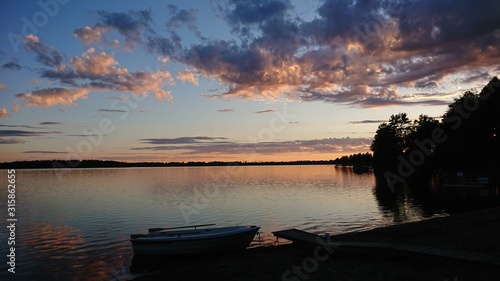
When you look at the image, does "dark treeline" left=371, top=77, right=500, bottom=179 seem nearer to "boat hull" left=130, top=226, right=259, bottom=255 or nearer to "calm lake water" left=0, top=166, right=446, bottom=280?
"calm lake water" left=0, top=166, right=446, bottom=280

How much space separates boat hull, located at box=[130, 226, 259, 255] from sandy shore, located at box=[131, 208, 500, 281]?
21.3 inches

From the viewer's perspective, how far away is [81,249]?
25453 mm

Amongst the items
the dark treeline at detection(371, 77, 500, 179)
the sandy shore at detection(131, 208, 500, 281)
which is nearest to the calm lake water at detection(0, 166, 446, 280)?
the sandy shore at detection(131, 208, 500, 281)

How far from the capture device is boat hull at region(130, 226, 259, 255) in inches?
882

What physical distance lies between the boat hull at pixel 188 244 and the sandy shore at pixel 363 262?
1.77ft

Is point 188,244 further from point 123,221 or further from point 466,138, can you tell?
point 466,138

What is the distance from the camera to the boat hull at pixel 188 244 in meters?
22.4

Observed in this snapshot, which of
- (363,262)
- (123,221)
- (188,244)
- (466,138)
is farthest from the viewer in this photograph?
(466,138)

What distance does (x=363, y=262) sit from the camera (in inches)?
650

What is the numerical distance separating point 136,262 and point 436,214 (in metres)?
29.6

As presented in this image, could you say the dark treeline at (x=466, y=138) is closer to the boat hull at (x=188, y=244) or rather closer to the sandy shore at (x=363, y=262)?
the sandy shore at (x=363, y=262)

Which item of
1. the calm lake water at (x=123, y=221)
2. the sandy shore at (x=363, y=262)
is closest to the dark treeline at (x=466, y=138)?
the calm lake water at (x=123, y=221)

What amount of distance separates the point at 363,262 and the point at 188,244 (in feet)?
35.2

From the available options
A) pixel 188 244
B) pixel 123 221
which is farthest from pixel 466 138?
pixel 188 244
